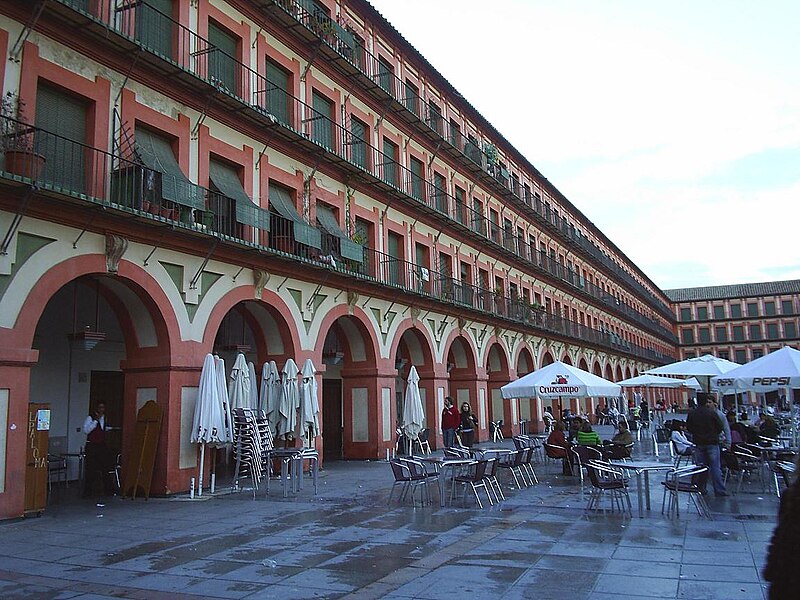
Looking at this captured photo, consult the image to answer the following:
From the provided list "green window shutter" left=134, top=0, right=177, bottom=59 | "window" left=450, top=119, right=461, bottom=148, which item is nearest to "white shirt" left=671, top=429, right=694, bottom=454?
"green window shutter" left=134, top=0, right=177, bottom=59

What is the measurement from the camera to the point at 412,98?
2406 cm

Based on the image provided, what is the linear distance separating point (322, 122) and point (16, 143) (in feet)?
A: 31.5

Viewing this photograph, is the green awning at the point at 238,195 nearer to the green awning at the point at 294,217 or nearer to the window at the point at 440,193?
the green awning at the point at 294,217

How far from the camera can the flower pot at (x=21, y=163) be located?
1022cm

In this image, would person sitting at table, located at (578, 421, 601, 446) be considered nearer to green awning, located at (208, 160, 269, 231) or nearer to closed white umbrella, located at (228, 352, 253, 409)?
closed white umbrella, located at (228, 352, 253, 409)

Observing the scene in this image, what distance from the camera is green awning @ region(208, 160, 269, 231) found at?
570 inches

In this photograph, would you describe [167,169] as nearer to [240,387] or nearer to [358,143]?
[240,387]

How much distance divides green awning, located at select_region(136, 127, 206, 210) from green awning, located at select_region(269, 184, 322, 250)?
267 cm

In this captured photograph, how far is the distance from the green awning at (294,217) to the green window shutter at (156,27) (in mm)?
4032

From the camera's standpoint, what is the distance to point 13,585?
657 centimetres

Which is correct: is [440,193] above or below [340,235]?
above

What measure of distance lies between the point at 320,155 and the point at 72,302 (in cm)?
694

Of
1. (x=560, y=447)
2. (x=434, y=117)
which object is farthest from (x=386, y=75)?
(x=560, y=447)

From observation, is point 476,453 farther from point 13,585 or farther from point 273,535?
point 13,585
